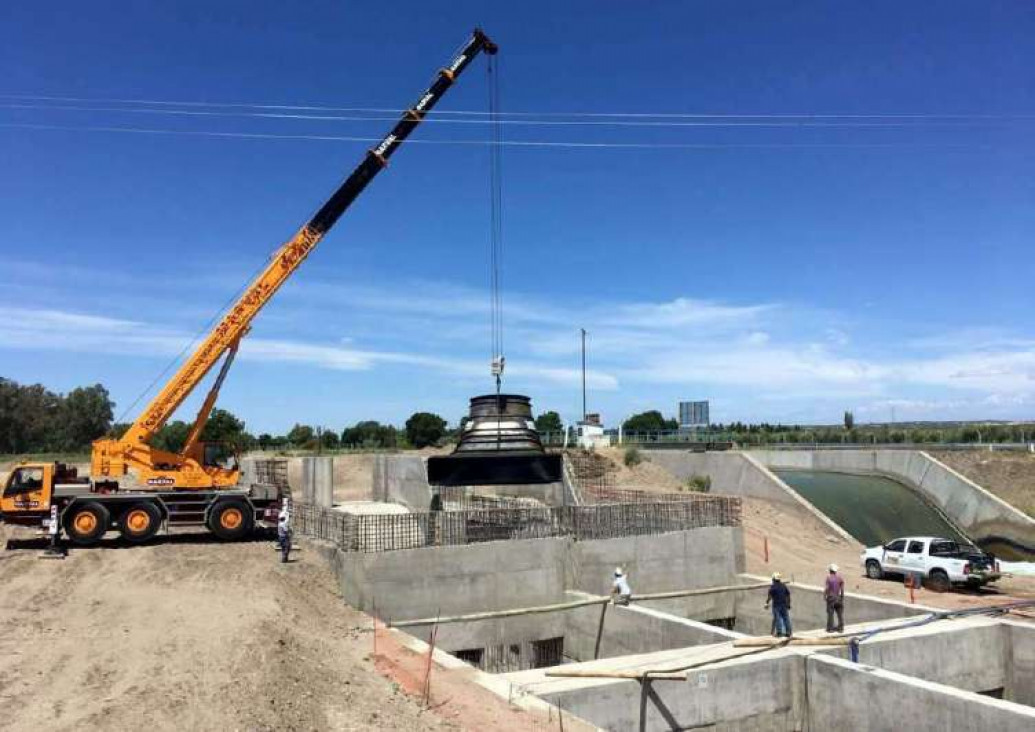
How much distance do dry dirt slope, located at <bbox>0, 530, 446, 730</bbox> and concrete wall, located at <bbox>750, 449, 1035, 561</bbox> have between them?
29663 mm

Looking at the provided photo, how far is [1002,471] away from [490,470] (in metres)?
32.7

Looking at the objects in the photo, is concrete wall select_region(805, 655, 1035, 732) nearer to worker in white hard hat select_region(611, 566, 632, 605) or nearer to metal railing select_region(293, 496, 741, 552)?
worker in white hard hat select_region(611, 566, 632, 605)

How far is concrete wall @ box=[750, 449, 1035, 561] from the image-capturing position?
3303cm

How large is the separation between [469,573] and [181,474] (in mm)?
8552

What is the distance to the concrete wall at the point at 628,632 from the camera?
16922 mm

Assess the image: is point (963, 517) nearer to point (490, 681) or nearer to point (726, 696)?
point (726, 696)

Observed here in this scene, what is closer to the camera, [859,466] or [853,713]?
[853,713]

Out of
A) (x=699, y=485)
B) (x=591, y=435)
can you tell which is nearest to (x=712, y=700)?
(x=699, y=485)

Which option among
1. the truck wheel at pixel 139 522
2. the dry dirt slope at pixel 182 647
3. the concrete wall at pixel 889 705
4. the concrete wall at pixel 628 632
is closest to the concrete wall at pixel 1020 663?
the concrete wall at pixel 889 705

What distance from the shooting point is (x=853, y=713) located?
45.1 ft

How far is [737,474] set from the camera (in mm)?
41219

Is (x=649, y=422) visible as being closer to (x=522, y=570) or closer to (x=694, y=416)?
(x=694, y=416)

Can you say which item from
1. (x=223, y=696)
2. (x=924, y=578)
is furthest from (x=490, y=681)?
(x=924, y=578)

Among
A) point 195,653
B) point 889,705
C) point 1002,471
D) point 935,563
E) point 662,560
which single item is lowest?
point 889,705
